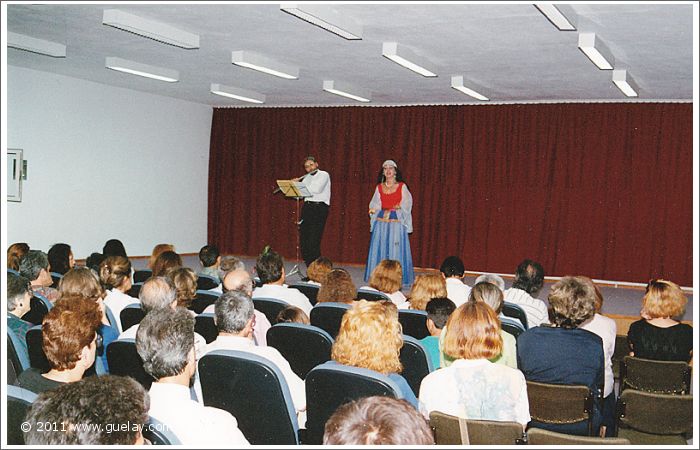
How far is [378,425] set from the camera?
1.33 m

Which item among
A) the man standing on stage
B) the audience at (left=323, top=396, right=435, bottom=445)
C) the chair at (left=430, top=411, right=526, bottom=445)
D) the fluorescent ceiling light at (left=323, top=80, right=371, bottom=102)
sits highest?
the fluorescent ceiling light at (left=323, top=80, right=371, bottom=102)

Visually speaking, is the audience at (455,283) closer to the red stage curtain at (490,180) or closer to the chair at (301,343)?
the chair at (301,343)

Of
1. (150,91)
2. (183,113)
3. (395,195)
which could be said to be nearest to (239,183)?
(183,113)

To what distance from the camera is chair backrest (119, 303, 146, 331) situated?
3636mm

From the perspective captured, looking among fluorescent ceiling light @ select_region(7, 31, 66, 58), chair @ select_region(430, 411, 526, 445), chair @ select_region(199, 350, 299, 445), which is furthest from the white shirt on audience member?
fluorescent ceiling light @ select_region(7, 31, 66, 58)

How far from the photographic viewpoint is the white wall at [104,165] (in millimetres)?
9227

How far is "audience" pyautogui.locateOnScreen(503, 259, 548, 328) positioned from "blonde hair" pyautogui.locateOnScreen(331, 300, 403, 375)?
2.10 meters

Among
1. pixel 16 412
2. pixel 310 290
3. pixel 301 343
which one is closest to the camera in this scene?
pixel 16 412

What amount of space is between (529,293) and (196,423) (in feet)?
10.5

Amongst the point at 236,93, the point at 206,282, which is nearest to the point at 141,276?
the point at 206,282

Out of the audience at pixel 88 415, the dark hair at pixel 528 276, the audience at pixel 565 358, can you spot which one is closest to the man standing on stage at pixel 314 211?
the dark hair at pixel 528 276

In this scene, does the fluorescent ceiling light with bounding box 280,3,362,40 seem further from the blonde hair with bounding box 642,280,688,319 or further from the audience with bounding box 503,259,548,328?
the blonde hair with bounding box 642,280,688,319

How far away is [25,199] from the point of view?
30.3 ft

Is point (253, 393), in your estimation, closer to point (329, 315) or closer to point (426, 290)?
point (329, 315)
